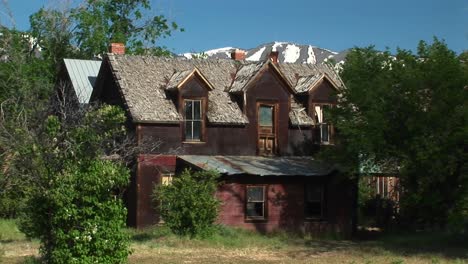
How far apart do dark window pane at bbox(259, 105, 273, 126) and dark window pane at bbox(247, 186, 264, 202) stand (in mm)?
3482

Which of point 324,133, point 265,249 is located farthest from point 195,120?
point 265,249

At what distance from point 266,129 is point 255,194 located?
3.54 m

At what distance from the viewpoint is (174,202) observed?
91.6 feet

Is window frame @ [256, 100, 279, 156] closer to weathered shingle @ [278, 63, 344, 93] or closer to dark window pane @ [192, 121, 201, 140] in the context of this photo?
weathered shingle @ [278, 63, 344, 93]

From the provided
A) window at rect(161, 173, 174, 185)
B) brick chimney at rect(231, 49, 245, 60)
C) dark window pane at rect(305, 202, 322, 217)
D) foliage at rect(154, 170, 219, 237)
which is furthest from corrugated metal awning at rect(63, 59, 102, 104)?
foliage at rect(154, 170, 219, 237)

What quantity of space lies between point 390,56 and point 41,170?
18737mm

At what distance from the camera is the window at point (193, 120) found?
34.2 meters

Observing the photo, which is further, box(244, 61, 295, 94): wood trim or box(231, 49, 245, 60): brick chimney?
box(231, 49, 245, 60): brick chimney

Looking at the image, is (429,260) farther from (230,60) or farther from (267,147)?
(230,60)

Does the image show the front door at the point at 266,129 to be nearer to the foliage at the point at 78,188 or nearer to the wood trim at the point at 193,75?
the wood trim at the point at 193,75

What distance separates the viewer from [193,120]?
34375 millimetres

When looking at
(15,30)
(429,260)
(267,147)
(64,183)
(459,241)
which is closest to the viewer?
(64,183)

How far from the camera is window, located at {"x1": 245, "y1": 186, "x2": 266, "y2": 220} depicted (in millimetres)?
33625

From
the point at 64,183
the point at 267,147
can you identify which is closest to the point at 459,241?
the point at 267,147
